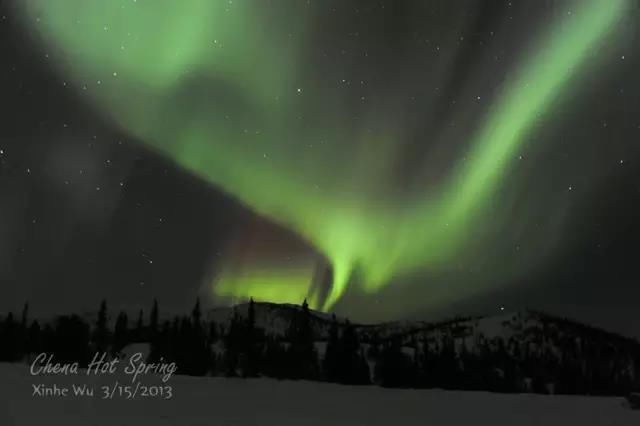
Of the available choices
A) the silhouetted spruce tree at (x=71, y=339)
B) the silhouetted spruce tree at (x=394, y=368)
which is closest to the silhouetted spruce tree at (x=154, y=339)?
the silhouetted spruce tree at (x=71, y=339)

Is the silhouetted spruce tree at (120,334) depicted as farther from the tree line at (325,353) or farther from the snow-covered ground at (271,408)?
the snow-covered ground at (271,408)

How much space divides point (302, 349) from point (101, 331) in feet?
30.6

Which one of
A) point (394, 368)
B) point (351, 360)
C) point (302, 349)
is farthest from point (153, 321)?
point (394, 368)

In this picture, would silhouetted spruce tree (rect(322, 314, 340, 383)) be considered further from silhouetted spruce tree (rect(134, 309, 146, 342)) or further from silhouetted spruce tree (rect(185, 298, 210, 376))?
silhouetted spruce tree (rect(134, 309, 146, 342))

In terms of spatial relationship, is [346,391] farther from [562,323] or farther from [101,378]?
[562,323]

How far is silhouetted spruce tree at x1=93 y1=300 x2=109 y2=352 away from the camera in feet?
76.2

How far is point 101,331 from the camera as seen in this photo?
77.8 ft

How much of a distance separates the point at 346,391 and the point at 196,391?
640cm

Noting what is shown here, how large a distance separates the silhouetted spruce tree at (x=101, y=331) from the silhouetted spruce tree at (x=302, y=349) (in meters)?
8.12

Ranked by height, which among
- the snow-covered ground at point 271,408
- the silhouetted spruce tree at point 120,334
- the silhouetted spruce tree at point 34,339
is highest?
the silhouetted spruce tree at point 120,334

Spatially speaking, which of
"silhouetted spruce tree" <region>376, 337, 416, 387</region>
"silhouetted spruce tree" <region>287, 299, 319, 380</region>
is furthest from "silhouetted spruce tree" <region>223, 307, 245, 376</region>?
"silhouetted spruce tree" <region>376, 337, 416, 387</region>

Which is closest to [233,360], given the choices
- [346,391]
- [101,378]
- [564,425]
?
[346,391]

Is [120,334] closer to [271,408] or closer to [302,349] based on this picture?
[302,349]

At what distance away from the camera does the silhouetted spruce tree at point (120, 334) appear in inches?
921
